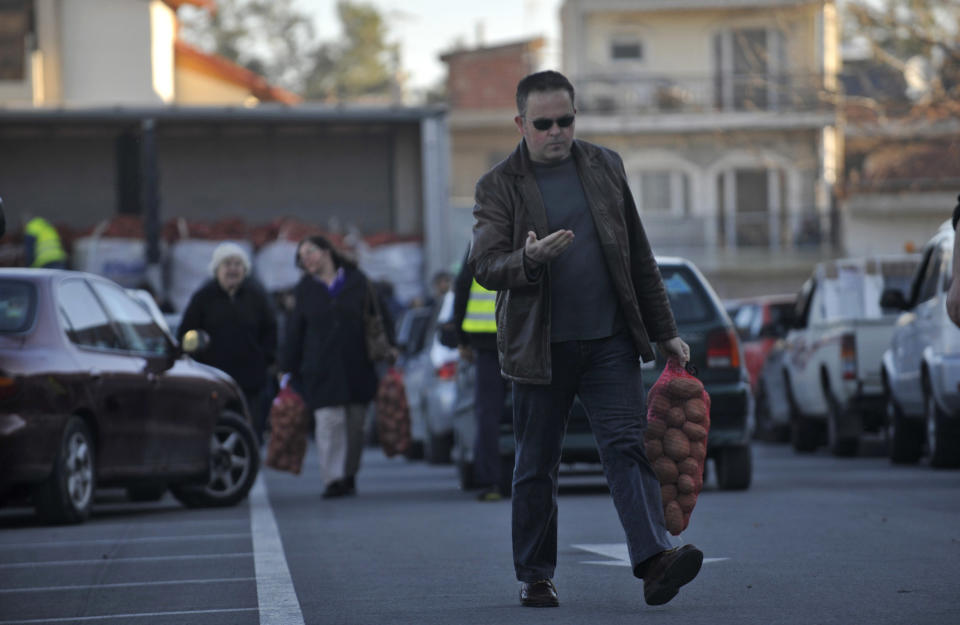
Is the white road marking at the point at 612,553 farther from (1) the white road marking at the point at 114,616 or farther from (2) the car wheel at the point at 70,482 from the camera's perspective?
(2) the car wheel at the point at 70,482

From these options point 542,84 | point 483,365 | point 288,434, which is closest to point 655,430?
point 542,84

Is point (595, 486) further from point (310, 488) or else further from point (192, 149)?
point (192, 149)

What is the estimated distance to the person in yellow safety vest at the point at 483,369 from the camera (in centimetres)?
1318

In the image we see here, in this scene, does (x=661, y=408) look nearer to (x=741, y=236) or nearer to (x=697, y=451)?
(x=697, y=451)

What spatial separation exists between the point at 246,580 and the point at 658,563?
2292mm

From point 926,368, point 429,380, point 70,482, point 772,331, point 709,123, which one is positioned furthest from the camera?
point 709,123

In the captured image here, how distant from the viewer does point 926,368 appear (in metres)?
15.7

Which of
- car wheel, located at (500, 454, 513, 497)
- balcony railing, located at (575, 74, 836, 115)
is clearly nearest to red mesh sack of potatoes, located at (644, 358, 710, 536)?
car wheel, located at (500, 454, 513, 497)

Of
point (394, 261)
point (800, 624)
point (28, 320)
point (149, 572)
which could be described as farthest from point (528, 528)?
point (394, 261)

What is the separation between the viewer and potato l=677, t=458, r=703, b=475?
766 centimetres

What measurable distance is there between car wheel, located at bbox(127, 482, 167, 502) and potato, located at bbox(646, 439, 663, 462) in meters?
6.76

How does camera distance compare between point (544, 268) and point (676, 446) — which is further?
point (676, 446)

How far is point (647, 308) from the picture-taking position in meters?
7.60

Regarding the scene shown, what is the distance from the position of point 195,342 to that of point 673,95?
1480 inches
